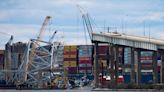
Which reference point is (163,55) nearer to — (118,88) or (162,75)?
(162,75)

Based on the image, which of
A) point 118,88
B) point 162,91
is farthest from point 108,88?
point 162,91

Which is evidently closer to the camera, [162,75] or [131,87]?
[131,87]

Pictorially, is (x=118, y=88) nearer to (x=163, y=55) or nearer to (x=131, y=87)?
(x=131, y=87)

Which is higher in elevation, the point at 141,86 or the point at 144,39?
the point at 144,39

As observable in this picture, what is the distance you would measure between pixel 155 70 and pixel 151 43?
10.7 m

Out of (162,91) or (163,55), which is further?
(163,55)

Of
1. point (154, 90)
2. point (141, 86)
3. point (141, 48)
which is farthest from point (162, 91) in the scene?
point (141, 48)

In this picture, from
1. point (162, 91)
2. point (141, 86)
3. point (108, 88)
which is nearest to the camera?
point (162, 91)

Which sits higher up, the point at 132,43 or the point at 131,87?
the point at 132,43

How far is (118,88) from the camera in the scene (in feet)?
625

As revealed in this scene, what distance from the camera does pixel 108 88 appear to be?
644 ft

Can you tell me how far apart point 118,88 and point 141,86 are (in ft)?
34.4

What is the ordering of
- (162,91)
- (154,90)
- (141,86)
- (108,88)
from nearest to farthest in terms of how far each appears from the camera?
(162,91)
(154,90)
(141,86)
(108,88)

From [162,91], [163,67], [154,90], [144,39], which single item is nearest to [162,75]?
[163,67]
